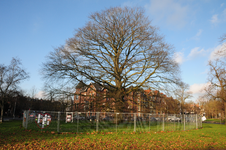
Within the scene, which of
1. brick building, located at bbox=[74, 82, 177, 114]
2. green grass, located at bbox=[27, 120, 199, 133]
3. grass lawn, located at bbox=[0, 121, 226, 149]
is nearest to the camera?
grass lawn, located at bbox=[0, 121, 226, 149]

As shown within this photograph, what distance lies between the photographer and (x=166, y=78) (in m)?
21.6

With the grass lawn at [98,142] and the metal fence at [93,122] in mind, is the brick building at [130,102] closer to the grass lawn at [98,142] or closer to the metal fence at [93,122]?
→ the metal fence at [93,122]

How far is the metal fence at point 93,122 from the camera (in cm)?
1723

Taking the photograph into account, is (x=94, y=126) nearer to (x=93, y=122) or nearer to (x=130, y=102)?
(x=93, y=122)

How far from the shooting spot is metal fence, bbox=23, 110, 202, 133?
17.2m

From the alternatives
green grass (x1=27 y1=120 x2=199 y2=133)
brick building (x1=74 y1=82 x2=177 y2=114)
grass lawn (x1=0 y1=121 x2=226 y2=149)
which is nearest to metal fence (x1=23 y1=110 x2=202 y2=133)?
green grass (x1=27 y1=120 x2=199 y2=133)

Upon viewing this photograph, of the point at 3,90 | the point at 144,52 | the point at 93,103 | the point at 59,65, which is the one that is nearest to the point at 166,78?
the point at 144,52

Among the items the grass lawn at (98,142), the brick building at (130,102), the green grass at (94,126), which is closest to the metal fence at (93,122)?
the green grass at (94,126)

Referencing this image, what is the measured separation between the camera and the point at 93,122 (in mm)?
17656

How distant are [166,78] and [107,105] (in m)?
7.28

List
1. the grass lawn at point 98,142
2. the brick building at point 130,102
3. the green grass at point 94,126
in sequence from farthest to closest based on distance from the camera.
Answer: the brick building at point 130,102
the green grass at point 94,126
the grass lawn at point 98,142

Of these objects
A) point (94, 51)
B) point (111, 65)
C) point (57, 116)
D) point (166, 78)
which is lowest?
point (57, 116)

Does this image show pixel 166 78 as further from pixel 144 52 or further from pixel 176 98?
pixel 144 52

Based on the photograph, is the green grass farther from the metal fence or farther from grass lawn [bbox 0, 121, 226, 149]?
grass lawn [bbox 0, 121, 226, 149]
